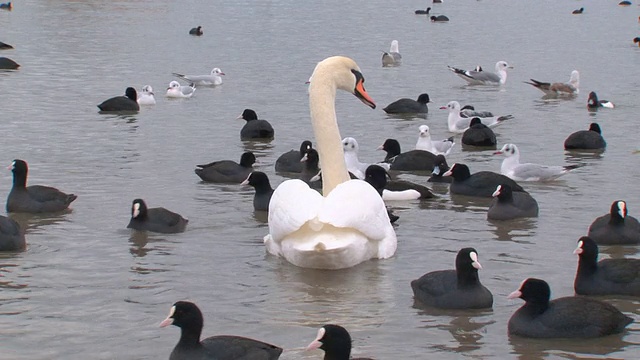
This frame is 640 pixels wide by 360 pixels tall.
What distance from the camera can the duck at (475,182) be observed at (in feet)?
47.3

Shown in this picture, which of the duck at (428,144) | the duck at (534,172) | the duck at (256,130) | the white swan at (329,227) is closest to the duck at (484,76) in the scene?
the duck at (256,130)

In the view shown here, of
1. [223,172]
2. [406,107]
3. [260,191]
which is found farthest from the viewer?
[406,107]

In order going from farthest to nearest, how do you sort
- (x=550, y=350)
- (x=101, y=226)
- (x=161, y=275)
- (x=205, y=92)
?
(x=205, y=92)
(x=101, y=226)
(x=161, y=275)
(x=550, y=350)

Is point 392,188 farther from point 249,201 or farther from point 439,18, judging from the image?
point 439,18

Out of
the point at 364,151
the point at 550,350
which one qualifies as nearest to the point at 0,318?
the point at 550,350

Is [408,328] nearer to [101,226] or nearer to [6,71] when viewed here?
[101,226]

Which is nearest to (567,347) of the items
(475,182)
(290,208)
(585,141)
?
(290,208)

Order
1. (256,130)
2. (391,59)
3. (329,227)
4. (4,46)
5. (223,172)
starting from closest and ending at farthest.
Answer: (329,227) < (223,172) < (256,130) < (391,59) < (4,46)

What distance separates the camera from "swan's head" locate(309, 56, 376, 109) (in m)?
12.1

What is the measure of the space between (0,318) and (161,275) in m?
1.78

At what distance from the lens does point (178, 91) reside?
80.8 ft

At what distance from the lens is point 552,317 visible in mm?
8828

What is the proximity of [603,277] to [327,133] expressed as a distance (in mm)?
3290

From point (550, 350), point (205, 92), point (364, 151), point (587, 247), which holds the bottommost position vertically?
point (550, 350)
